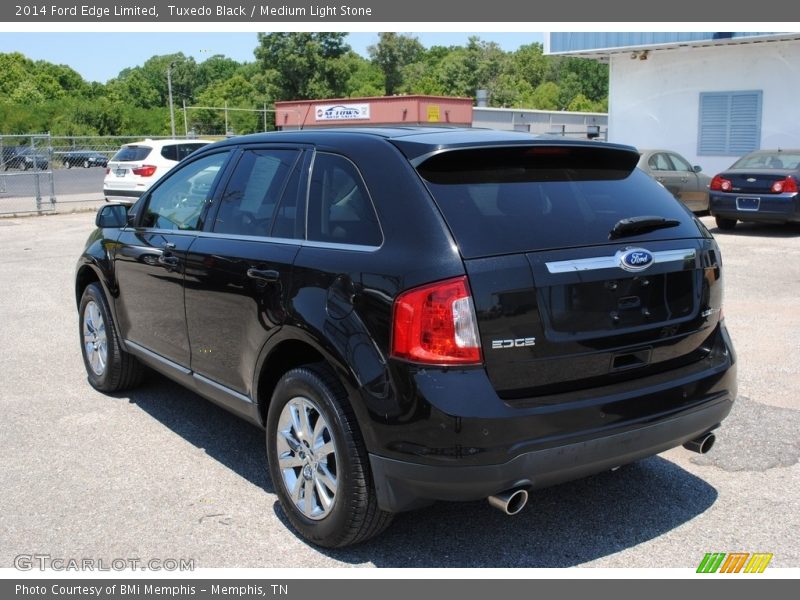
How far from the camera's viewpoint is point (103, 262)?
585 cm

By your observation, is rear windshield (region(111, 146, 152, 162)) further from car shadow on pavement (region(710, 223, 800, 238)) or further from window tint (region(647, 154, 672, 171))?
car shadow on pavement (region(710, 223, 800, 238))

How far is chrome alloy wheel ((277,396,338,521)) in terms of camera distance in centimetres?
366

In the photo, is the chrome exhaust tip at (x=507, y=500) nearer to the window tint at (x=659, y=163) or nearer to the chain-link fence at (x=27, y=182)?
the window tint at (x=659, y=163)

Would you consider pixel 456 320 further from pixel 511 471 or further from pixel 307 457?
pixel 307 457

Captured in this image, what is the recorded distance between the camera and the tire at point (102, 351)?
5.88 metres

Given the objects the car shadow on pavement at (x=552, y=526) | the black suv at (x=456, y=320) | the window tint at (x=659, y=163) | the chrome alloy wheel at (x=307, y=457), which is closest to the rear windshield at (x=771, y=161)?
the window tint at (x=659, y=163)

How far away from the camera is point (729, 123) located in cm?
2080

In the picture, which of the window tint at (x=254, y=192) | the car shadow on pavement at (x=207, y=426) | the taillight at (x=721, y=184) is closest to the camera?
the window tint at (x=254, y=192)

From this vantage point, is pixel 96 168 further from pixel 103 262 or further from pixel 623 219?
pixel 623 219

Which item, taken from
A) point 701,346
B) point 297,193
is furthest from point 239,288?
point 701,346

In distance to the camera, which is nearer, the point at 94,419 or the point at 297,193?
the point at 297,193

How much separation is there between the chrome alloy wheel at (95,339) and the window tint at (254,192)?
1.85 m

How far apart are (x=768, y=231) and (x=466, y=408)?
14.0m

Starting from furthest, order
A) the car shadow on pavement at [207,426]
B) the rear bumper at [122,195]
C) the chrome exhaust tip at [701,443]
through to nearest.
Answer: the rear bumper at [122,195], the car shadow on pavement at [207,426], the chrome exhaust tip at [701,443]
